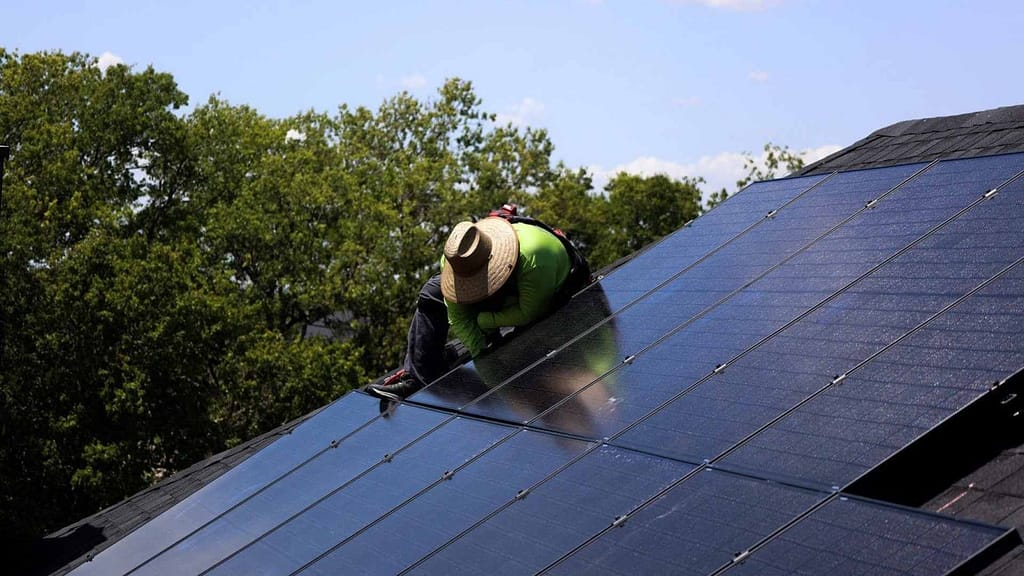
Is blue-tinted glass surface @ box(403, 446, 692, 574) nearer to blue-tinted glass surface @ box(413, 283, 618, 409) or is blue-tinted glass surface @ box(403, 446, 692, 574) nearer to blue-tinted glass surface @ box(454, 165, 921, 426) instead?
blue-tinted glass surface @ box(454, 165, 921, 426)

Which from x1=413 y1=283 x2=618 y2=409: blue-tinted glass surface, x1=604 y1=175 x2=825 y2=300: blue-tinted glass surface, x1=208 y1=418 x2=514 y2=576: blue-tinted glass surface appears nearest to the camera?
x1=208 y1=418 x2=514 y2=576: blue-tinted glass surface

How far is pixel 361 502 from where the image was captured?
605 centimetres

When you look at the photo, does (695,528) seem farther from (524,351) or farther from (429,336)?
(429,336)

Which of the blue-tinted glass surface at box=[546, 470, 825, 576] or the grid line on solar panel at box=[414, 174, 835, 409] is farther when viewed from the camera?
the grid line on solar panel at box=[414, 174, 835, 409]

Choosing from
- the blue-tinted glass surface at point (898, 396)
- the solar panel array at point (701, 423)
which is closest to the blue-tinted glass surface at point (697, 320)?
the solar panel array at point (701, 423)

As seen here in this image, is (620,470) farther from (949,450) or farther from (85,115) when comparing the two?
(85,115)

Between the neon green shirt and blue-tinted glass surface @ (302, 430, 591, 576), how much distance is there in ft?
8.36

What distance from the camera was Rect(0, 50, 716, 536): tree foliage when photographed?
25.9 m

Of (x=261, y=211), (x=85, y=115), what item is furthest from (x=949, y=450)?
(x=85, y=115)

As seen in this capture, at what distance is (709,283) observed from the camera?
6.97 meters

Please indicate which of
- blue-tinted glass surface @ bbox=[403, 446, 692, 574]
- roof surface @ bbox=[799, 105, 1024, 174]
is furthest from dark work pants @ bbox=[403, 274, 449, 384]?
blue-tinted glass surface @ bbox=[403, 446, 692, 574]

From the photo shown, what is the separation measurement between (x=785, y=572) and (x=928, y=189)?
3.59 m

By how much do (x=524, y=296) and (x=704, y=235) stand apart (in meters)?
1.29

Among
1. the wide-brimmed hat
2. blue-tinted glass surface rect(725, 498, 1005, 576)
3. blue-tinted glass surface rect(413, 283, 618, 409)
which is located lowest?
blue-tinted glass surface rect(725, 498, 1005, 576)
